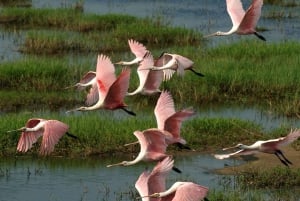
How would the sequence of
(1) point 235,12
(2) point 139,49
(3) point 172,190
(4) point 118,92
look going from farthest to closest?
(1) point 235,12, (2) point 139,49, (4) point 118,92, (3) point 172,190

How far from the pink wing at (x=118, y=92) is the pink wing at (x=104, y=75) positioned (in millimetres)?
113

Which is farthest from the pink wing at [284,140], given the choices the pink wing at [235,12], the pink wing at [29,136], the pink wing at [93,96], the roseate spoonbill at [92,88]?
the pink wing at [235,12]

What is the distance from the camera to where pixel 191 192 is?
7898 mm

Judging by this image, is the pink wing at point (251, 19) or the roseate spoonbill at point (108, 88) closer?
the roseate spoonbill at point (108, 88)

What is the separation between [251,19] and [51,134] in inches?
157

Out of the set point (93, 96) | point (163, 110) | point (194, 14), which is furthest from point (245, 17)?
point (194, 14)

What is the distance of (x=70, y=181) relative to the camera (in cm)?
1131

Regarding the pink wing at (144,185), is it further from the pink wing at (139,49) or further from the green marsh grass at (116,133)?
the green marsh grass at (116,133)

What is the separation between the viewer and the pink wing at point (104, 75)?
10406 mm

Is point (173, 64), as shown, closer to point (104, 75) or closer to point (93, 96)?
point (93, 96)

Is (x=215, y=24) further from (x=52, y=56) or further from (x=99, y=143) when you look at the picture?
(x=99, y=143)

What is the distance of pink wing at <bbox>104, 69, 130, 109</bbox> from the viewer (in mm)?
9973

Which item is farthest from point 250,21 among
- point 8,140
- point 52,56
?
point 52,56

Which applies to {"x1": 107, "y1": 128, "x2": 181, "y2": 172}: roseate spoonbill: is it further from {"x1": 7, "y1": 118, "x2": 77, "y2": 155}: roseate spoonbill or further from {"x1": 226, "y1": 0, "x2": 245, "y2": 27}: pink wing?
{"x1": 226, "y1": 0, "x2": 245, "y2": 27}: pink wing
